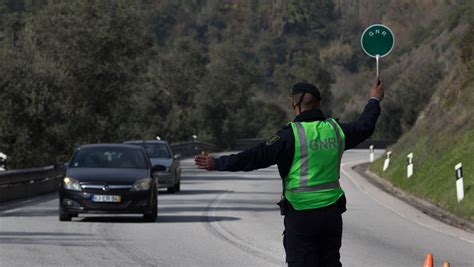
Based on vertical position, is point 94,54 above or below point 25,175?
above

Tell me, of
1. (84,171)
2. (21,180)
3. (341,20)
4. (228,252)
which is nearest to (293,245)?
(228,252)

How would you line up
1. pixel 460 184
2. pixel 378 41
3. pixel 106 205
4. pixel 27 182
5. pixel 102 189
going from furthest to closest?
pixel 27 182, pixel 460 184, pixel 102 189, pixel 106 205, pixel 378 41

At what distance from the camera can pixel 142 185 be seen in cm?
2248

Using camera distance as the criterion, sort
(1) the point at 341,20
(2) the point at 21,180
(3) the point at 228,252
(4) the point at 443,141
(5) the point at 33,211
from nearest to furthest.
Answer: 1. (3) the point at 228,252
2. (5) the point at 33,211
3. (2) the point at 21,180
4. (4) the point at 443,141
5. (1) the point at 341,20

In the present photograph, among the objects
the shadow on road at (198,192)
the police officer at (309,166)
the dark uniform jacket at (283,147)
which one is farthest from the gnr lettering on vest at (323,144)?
the shadow on road at (198,192)

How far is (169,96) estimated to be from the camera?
98.4 m

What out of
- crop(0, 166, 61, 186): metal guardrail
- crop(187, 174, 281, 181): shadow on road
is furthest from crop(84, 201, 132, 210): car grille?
crop(187, 174, 281, 181): shadow on road

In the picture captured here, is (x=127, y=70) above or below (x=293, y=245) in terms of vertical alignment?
below

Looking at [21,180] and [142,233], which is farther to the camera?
[21,180]

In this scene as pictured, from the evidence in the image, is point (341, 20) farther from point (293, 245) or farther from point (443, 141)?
point (293, 245)

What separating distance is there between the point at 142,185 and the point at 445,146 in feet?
50.1

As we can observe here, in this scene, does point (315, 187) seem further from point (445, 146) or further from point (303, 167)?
point (445, 146)

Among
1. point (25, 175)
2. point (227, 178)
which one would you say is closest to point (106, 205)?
point (25, 175)

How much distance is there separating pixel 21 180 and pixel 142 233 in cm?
1164
